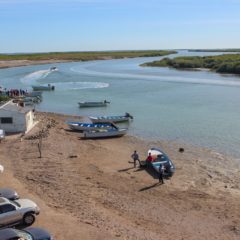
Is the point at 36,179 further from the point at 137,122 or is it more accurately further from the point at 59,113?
the point at 59,113

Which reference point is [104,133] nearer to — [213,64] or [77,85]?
[77,85]

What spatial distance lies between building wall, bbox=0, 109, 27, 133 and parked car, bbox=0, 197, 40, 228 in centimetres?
1972

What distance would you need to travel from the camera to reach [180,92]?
254 feet

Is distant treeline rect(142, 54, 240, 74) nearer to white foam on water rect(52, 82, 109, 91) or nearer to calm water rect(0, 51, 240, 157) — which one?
calm water rect(0, 51, 240, 157)

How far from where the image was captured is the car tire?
18.7 m

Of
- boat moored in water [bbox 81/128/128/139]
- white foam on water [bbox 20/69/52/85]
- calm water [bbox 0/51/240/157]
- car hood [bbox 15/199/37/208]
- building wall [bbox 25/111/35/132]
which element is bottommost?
white foam on water [bbox 20/69/52/85]

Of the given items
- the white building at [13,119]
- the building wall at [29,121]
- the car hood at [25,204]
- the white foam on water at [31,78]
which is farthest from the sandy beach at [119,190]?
the white foam on water at [31,78]

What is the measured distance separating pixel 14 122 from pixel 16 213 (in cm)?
2072

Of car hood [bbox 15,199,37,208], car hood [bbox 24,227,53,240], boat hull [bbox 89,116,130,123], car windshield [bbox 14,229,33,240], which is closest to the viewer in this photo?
car windshield [bbox 14,229,33,240]

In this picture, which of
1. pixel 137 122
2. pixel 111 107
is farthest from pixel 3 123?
pixel 111 107

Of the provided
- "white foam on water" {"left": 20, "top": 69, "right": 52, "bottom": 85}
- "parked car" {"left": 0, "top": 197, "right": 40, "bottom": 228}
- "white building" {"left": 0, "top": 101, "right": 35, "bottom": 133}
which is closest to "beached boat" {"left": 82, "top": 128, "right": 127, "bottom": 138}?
"white building" {"left": 0, "top": 101, "right": 35, "bottom": 133}

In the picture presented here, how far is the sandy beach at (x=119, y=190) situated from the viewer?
19.5 metres

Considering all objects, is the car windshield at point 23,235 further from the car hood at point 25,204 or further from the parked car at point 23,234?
the car hood at point 25,204

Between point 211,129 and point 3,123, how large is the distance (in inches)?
792
